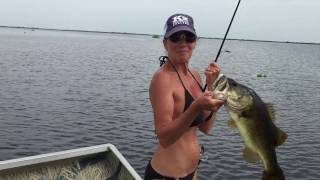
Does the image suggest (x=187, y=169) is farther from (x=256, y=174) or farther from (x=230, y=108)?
(x=256, y=174)

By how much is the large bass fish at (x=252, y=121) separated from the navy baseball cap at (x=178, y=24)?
2.99 feet

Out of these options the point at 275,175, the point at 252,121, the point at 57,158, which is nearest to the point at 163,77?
the point at 252,121

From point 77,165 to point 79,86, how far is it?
3065cm

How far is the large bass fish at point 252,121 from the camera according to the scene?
13.6 ft

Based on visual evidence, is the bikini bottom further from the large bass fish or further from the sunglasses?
the sunglasses

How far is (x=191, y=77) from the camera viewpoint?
5422 mm

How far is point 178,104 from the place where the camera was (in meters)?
4.83

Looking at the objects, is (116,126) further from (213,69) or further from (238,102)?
(238,102)

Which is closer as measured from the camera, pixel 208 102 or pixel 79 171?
pixel 208 102

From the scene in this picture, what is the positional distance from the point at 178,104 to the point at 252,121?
38.0 inches

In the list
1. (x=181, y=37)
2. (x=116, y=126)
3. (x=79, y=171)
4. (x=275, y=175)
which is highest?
(x=181, y=37)

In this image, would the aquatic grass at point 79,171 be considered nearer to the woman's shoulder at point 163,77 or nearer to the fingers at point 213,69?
the woman's shoulder at point 163,77

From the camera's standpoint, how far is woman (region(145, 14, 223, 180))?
4.41 meters

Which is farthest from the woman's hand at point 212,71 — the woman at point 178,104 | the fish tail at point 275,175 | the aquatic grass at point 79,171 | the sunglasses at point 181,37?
the aquatic grass at point 79,171
